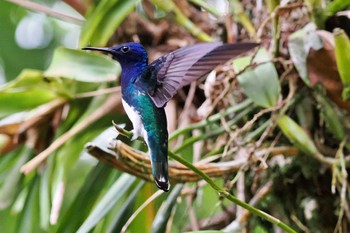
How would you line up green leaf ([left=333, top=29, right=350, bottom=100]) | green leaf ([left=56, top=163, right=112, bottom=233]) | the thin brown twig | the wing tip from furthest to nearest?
1. the thin brown twig
2. green leaf ([left=56, top=163, right=112, bottom=233])
3. green leaf ([left=333, top=29, right=350, bottom=100])
4. the wing tip

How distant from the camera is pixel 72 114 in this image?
3.54 feet

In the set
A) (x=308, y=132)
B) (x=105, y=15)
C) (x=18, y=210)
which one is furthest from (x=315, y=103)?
(x=18, y=210)

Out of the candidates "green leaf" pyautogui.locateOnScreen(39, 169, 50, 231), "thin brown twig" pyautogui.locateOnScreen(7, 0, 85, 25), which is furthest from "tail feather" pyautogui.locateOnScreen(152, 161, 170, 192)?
"thin brown twig" pyautogui.locateOnScreen(7, 0, 85, 25)

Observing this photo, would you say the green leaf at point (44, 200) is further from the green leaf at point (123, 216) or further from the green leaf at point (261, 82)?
the green leaf at point (261, 82)

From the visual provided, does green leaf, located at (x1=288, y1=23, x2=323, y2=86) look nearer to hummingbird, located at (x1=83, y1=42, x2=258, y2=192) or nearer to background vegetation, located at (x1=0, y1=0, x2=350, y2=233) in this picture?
background vegetation, located at (x1=0, y1=0, x2=350, y2=233)

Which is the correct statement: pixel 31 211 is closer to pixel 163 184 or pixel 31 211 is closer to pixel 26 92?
pixel 26 92

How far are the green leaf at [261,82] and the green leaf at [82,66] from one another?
21 cm

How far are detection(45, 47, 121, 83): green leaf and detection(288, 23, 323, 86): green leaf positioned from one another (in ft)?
0.87

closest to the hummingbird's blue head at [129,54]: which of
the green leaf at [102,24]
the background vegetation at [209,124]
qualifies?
the background vegetation at [209,124]

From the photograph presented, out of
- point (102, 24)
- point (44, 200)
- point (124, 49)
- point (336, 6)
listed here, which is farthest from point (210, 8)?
point (124, 49)

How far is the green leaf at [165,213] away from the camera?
0.81 meters

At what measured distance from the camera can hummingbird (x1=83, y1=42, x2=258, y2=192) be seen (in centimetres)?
41

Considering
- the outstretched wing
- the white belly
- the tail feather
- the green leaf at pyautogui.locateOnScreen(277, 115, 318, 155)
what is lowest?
the green leaf at pyautogui.locateOnScreen(277, 115, 318, 155)

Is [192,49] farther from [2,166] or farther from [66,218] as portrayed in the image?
[2,166]
